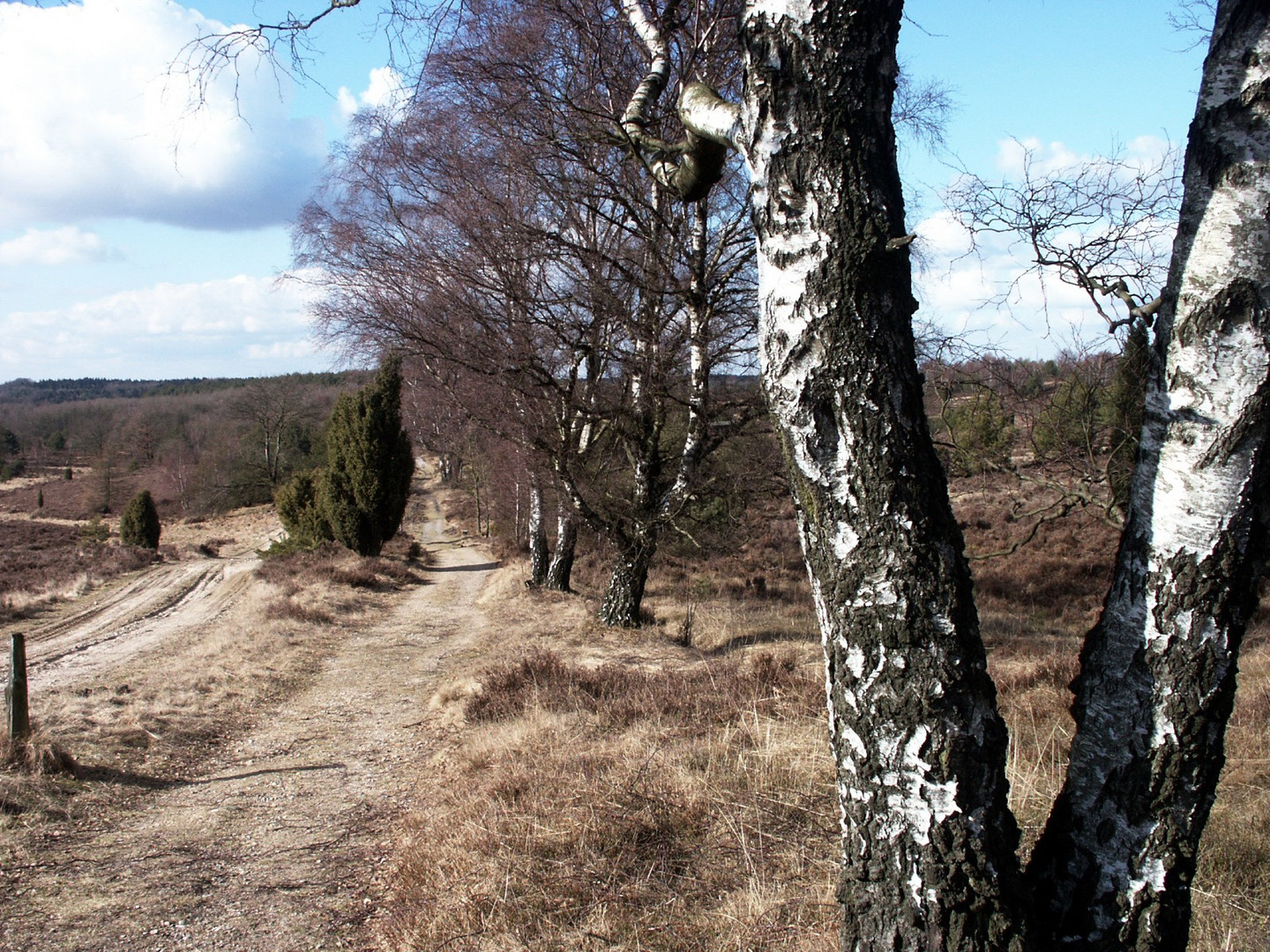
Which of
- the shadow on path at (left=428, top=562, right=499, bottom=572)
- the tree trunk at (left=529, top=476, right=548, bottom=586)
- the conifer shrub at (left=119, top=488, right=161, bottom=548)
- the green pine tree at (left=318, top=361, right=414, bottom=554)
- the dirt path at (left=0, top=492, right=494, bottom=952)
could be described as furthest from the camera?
the conifer shrub at (left=119, top=488, right=161, bottom=548)

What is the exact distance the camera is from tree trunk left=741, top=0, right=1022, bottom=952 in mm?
1898

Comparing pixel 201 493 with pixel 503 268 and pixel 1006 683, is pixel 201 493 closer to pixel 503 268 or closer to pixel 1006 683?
pixel 503 268

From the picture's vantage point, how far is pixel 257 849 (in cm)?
488

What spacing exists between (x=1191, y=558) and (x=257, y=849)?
16.5ft

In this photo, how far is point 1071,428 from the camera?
6973 millimetres

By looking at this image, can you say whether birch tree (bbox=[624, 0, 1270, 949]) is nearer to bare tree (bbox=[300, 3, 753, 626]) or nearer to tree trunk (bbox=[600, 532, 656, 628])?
bare tree (bbox=[300, 3, 753, 626])

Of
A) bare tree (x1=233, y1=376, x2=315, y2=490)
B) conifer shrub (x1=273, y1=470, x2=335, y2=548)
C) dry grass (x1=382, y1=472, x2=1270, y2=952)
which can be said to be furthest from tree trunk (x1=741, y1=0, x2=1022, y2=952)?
bare tree (x1=233, y1=376, x2=315, y2=490)

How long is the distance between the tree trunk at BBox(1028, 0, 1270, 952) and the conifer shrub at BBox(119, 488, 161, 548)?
127 feet

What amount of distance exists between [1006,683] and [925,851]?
15.6 feet

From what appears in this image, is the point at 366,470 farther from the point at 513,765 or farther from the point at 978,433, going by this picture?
the point at 513,765

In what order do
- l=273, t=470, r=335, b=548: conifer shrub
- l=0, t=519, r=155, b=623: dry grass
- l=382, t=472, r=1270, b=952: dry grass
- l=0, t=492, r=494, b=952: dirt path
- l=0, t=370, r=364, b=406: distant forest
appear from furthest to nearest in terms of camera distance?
l=0, t=370, r=364, b=406: distant forest, l=273, t=470, r=335, b=548: conifer shrub, l=0, t=519, r=155, b=623: dry grass, l=0, t=492, r=494, b=952: dirt path, l=382, t=472, r=1270, b=952: dry grass

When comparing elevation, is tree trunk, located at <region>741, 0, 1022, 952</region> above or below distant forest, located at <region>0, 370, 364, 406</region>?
below

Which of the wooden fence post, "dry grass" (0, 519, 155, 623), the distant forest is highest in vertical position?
the distant forest

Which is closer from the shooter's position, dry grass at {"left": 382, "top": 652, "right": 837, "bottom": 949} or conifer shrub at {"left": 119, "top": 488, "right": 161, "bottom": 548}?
dry grass at {"left": 382, "top": 652, "right": 837, "bottom": 949}
